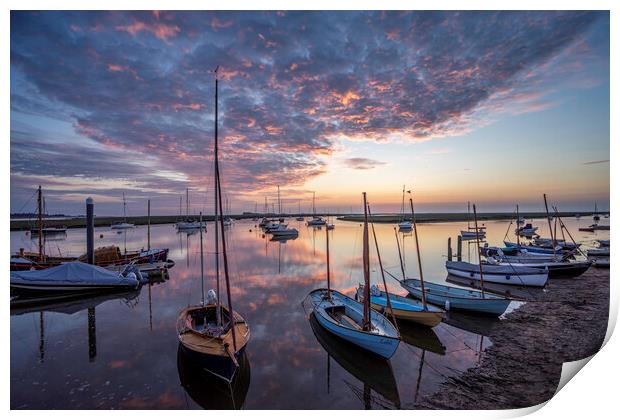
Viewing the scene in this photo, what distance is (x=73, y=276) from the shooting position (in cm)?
1695

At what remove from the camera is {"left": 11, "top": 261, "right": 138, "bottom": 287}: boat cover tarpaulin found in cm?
1642

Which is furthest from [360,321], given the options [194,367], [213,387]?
[194,367]

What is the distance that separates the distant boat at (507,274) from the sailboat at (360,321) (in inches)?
461

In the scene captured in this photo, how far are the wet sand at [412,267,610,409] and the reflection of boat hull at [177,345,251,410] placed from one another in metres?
4.63

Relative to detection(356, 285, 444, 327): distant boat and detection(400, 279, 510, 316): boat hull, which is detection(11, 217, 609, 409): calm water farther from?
detection(400, 279, 510, 316): boat hull

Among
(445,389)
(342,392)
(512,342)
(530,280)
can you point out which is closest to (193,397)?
(342,392)

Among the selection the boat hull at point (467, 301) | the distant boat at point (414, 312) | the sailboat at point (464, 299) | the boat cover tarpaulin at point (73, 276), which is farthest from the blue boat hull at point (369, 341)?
the boat cover tarpaulin at point (73, 276)

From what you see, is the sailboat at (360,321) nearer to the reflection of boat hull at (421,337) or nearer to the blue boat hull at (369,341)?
the blue boat hull at (369,341)

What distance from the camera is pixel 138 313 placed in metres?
14.4

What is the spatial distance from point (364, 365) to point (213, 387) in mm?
4511

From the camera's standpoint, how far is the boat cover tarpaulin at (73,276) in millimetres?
16422

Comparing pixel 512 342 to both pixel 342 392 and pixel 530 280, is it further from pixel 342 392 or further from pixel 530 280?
pixel 530 280
